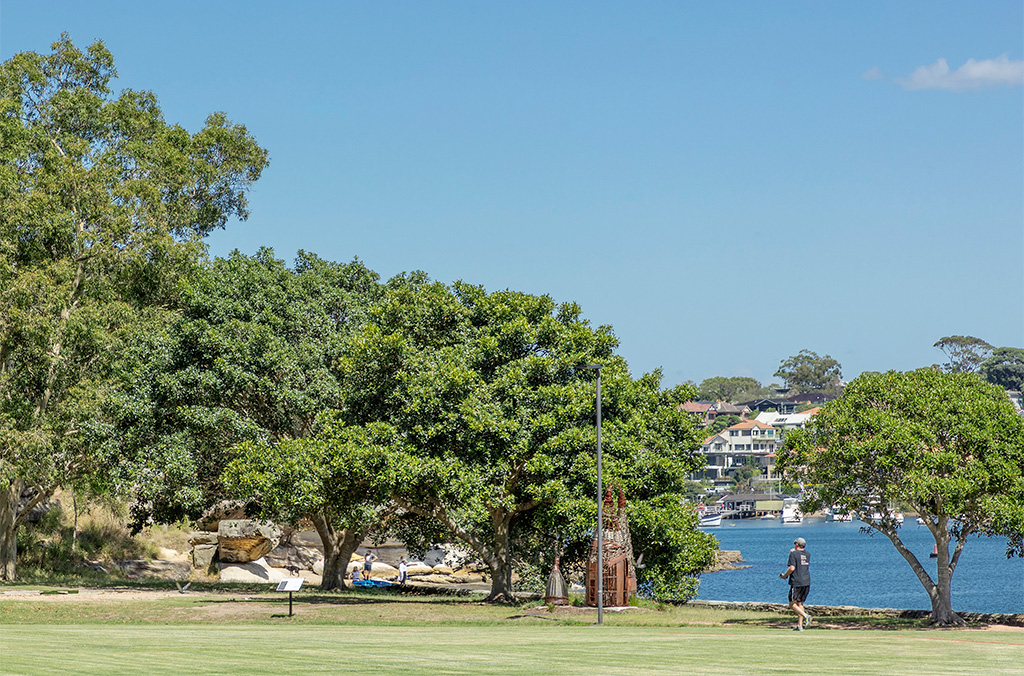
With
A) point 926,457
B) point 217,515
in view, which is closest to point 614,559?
point 926,457

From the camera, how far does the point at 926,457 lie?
29328 millimetres

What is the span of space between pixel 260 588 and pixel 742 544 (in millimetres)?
108452

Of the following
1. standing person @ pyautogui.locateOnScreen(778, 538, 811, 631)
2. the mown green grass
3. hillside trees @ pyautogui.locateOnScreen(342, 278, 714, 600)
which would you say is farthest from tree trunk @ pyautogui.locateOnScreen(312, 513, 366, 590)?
standing person @ pyautogui.locateOnScreen(778, 538, 811, 631)

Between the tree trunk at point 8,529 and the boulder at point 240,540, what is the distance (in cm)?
1204

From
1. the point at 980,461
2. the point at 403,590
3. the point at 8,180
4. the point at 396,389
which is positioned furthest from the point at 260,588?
the point at 980,461

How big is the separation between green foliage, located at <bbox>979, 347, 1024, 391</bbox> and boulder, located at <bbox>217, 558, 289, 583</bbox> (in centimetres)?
15724

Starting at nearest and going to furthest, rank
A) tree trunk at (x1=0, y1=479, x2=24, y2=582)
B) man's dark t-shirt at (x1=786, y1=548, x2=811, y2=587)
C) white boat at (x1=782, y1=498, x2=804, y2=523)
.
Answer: man's dark t-shirt at (x1=786, y1=548, x2=811, y2=587) → tree trunk at (x1=0, y1=479, x2=24, y2=582) → white boat at (x1=782, y1=498, x2=804, y2=523)

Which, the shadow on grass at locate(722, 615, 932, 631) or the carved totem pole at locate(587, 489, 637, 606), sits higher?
the carved totem pole at locate(587, 489, 637, 606)

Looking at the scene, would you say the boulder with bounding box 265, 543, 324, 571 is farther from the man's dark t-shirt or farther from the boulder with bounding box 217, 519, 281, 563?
the man's dark t-shirt

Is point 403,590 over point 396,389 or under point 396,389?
under

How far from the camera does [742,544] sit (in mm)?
141625

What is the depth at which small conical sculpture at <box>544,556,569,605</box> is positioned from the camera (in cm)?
3099

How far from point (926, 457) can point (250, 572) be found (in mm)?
34692

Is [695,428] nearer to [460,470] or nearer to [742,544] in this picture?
[460,470]
